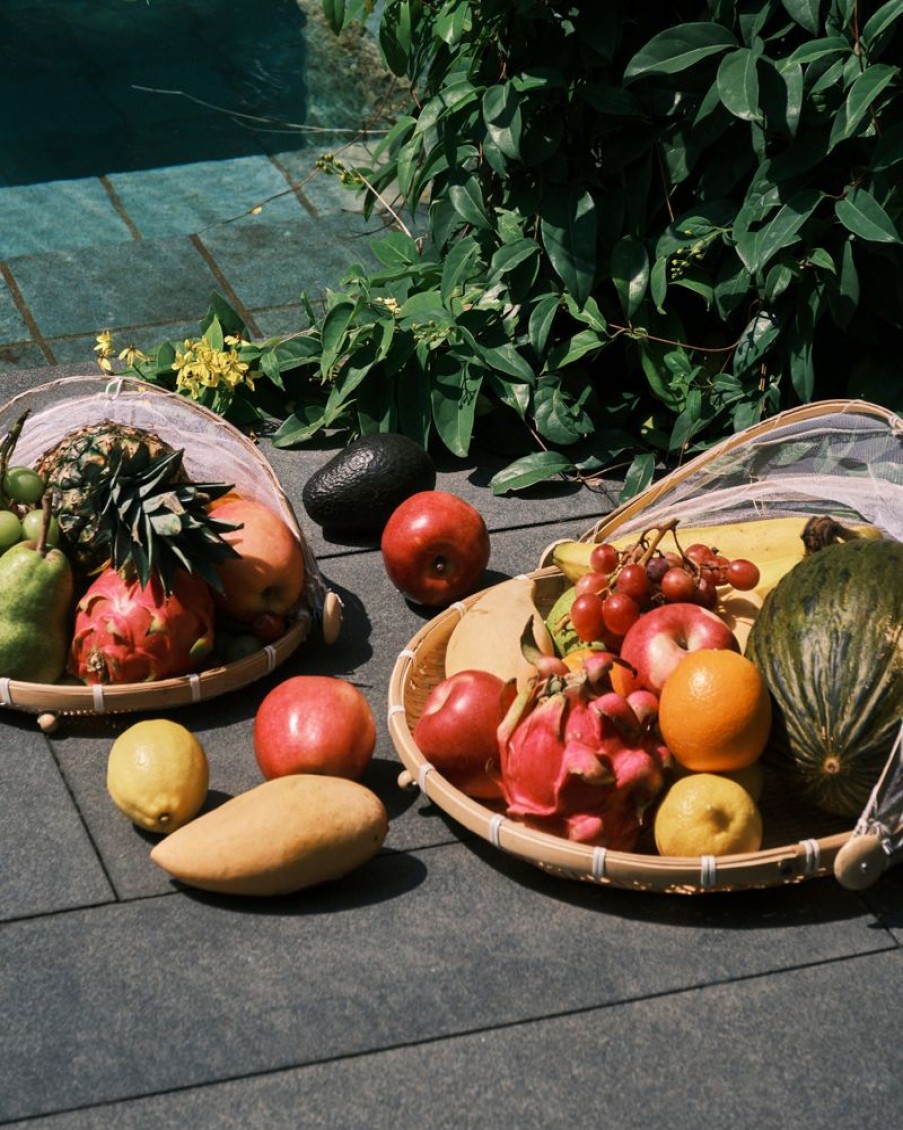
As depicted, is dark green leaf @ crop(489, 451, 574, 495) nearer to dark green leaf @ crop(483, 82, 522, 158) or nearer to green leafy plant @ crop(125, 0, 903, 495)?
green leafy plant @ crop(125, 0, 903, 495)

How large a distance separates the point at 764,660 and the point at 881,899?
449 millimetres

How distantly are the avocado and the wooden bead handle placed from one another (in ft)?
4.95

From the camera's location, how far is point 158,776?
2490 millimetres

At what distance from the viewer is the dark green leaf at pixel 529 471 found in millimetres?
3756

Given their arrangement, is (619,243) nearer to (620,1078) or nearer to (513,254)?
(513,254)

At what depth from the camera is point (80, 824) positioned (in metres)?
2.62

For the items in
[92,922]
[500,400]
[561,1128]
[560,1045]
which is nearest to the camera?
[561,1128]

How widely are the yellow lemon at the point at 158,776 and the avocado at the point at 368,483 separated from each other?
3.36ft

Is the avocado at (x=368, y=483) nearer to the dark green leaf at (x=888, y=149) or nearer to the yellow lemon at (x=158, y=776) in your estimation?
the yellow lemon at (x=158, y=776)

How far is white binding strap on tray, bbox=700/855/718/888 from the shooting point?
227cm

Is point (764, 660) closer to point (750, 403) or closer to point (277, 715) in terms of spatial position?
point (277, 715)

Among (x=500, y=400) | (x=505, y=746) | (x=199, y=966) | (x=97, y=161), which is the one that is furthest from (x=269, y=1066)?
(x=97, y=161)

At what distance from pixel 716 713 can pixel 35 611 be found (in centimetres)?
129

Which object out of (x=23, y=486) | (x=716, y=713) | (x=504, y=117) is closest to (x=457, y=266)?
(x=504, y=117)
